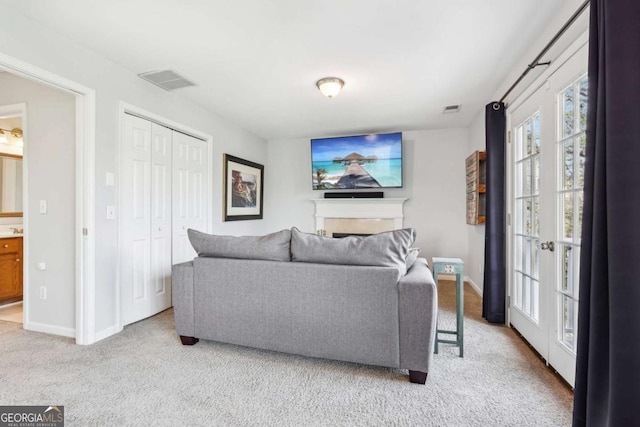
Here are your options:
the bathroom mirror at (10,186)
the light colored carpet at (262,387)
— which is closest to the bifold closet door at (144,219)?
the light colored carpet at (262,387)

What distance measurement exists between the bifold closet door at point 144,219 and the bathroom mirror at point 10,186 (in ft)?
7.43

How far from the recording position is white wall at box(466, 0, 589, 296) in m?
1.84

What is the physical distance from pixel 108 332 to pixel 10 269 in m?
1.96

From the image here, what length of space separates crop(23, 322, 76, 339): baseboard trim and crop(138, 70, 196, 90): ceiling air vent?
2.41 m

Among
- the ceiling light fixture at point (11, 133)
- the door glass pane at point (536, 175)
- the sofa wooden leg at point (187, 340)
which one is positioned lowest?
the sofa wooden leg at point (187, 340)

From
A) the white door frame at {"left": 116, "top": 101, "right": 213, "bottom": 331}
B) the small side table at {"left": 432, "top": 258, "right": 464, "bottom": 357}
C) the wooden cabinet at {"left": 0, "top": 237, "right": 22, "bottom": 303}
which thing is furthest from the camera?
the wooden cabinet at {"left": 0, "top": 237, "right": 22, "bottom": 303}

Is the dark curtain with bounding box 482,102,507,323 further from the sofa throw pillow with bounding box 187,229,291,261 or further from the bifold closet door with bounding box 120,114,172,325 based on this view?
the bifold closet door with bounding box 120,114,172,325

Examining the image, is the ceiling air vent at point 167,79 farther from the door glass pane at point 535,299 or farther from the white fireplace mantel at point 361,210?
the door glass pane at point 535,299

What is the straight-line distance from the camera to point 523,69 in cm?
261

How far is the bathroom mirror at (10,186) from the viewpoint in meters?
3.91

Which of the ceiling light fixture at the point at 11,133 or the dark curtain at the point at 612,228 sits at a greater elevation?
the ceiling light fixture at the point at 11,133

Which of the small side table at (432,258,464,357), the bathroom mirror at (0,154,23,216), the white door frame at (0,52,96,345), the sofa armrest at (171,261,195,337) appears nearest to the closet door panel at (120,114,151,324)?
the white door frame at (0,52,96,345)

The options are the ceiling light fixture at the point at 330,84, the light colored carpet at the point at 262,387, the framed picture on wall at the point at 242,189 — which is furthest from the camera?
the framed picture on wall at the point at 242,189

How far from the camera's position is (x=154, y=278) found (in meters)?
3.25
